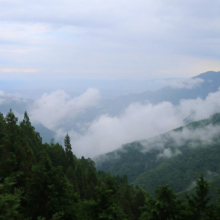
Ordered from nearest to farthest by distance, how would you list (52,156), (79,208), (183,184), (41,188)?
1. (41,188)
2. (79,208)
3. (52,156)
4. (183,184)

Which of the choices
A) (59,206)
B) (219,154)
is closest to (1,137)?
(59,206)

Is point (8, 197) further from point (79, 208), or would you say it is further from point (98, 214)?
point (79, 208)

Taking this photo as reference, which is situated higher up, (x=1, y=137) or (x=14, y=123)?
(x=14, y=123)

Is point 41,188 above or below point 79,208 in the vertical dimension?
above

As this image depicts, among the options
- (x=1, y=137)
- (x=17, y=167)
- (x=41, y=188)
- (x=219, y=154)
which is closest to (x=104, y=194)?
(x=41, y=188)

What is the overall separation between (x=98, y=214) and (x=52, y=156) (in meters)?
29.6

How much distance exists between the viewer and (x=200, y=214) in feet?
46.2

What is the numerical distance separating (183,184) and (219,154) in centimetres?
6067

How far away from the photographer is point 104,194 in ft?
45.4

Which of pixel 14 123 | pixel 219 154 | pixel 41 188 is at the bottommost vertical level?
pixel 219 154

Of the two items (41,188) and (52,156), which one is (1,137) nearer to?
(41,188)

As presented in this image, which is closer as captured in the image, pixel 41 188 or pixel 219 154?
pixel 41 188

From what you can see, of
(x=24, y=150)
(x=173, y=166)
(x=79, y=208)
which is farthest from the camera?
(x=173, y=166)

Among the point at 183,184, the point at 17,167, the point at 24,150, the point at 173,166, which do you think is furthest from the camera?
the point at 173,166
